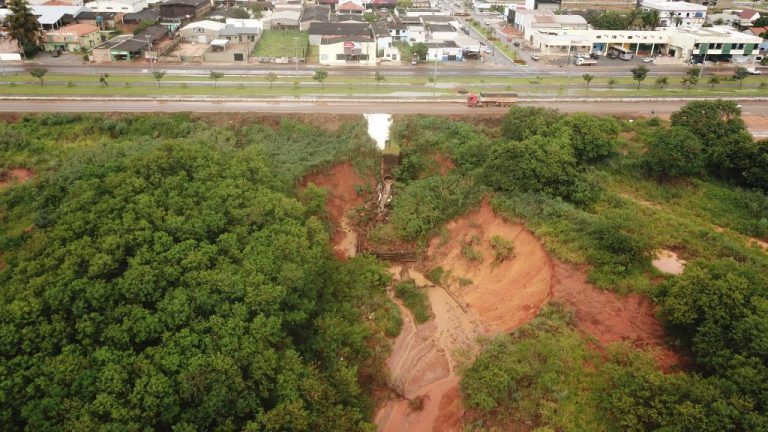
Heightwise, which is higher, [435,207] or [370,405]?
[435,207]

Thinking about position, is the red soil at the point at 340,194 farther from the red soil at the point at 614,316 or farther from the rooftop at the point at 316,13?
the rooftop at the point at 316,13

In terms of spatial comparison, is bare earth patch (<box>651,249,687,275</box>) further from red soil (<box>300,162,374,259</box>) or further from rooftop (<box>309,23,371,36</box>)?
rooftop (<box>309,23,371,36</box>)

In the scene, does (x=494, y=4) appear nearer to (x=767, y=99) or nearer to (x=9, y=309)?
(x=767, y=99)

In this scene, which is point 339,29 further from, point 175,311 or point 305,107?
point 175,311

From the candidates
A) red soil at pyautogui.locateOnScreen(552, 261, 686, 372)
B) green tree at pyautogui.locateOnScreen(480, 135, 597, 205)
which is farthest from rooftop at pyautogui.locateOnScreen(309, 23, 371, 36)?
red soil at pyautogui.locateOnScreen(552, 261, 686, 372)

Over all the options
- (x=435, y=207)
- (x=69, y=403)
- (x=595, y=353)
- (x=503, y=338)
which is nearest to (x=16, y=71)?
(x=435, y=207)

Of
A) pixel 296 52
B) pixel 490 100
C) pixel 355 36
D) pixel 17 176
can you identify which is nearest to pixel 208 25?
pixel 296 52

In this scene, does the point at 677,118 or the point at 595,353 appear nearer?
the point at 595,353
